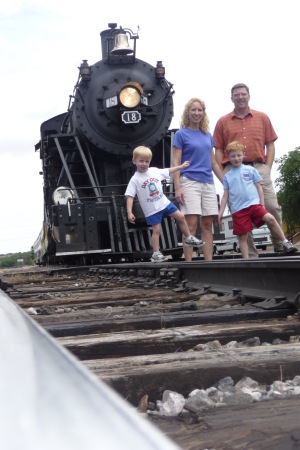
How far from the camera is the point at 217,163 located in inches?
217

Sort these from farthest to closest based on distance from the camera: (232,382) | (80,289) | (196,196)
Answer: (196,196) → (80,289) → (232,382)

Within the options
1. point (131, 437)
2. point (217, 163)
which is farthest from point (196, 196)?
point (131, 437)

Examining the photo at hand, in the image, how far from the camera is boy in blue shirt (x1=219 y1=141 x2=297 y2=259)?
4.94 metres

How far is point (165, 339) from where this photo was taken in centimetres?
200

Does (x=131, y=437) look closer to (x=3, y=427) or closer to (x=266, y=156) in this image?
(x=3, y=427)

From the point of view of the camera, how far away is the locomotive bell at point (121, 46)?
9484 millimetres

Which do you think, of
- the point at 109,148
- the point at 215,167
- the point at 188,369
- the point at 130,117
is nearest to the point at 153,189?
the point at 215,167

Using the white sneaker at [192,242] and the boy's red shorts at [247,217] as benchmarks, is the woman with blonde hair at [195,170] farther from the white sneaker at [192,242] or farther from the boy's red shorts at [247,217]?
the boy's red shorts at [247,217]

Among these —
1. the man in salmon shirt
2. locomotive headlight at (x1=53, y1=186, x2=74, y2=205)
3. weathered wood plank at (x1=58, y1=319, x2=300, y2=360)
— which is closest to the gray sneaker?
the man in salmon shirt

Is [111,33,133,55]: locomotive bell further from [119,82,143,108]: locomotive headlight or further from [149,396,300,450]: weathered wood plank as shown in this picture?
[149,396,300,450]: weathered wood plank

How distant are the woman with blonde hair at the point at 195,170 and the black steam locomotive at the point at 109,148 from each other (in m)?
3.11

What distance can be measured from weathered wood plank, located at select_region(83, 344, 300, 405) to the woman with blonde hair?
368 cm

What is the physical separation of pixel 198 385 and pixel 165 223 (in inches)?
293

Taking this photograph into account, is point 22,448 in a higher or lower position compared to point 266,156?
lower
